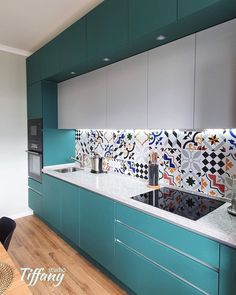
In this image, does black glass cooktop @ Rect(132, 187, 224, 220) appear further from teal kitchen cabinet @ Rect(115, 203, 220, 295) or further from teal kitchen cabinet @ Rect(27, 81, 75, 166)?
teal kitchen cabinet @ Rect(27, 81, 75, 166)

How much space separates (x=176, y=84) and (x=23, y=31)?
2.16 metres

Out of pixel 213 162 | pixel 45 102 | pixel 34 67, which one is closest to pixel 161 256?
pixel 213 162

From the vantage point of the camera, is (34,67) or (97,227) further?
(34,67)

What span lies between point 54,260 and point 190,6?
8.52ft

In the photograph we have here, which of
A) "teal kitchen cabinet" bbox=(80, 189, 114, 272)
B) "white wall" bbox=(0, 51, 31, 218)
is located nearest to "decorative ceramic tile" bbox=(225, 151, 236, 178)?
"teal kitchen cabinet" bbox=(80, 189, 114, 272)

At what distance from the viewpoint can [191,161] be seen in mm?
1963

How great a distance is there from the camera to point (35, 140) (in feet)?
10.8

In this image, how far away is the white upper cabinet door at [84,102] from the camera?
2.45 metres

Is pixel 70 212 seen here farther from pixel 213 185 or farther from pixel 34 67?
pixel 34 67

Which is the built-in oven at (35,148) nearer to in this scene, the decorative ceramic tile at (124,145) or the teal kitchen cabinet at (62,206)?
the teal kitchen cabinet at (62,206)

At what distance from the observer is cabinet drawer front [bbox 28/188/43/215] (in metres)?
3.23

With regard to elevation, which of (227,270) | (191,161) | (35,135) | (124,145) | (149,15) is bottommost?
(227,270)

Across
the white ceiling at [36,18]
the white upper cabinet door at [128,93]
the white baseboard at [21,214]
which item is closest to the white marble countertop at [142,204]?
the white upper cabinet door at [128,93]

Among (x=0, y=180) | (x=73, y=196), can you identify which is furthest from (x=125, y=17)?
(x=0, y=180)
